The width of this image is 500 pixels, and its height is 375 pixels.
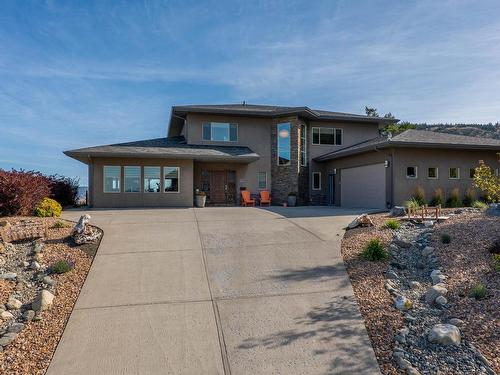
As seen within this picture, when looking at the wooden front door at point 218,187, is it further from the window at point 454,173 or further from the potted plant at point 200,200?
the window at point 454,173

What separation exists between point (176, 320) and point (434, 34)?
1085 centimetres

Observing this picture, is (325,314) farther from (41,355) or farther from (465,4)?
(465,4)

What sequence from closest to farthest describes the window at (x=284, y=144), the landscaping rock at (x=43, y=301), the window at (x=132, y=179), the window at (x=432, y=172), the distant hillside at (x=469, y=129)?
the landscaping rock at (x=43, y=301) < the window at (x=432, y=172) < the window at (x=132, y=179) < the window at (x=284, y=144) < the distant hillside at (x=469, y=129)

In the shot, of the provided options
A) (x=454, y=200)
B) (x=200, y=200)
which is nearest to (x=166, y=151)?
(x=200, y=200)

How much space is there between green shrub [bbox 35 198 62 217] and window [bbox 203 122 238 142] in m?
9.46

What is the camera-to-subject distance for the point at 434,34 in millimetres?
10562

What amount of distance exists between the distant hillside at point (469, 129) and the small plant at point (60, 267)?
4680 cm

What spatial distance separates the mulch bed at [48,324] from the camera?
4.06m

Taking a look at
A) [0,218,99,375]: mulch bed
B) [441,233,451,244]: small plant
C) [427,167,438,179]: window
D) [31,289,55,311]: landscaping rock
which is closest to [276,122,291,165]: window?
[427,167,438,179]: window

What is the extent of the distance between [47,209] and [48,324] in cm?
881

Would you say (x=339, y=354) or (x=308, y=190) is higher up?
(x=308, y=190)

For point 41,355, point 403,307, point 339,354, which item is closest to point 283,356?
point 339,354

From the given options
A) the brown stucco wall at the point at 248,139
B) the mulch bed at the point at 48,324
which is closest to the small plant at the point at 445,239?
the mulch bed at the point at 48,324

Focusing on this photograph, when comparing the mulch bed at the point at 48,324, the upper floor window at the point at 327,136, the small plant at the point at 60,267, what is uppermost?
the upper floor window at the point at 327,136
